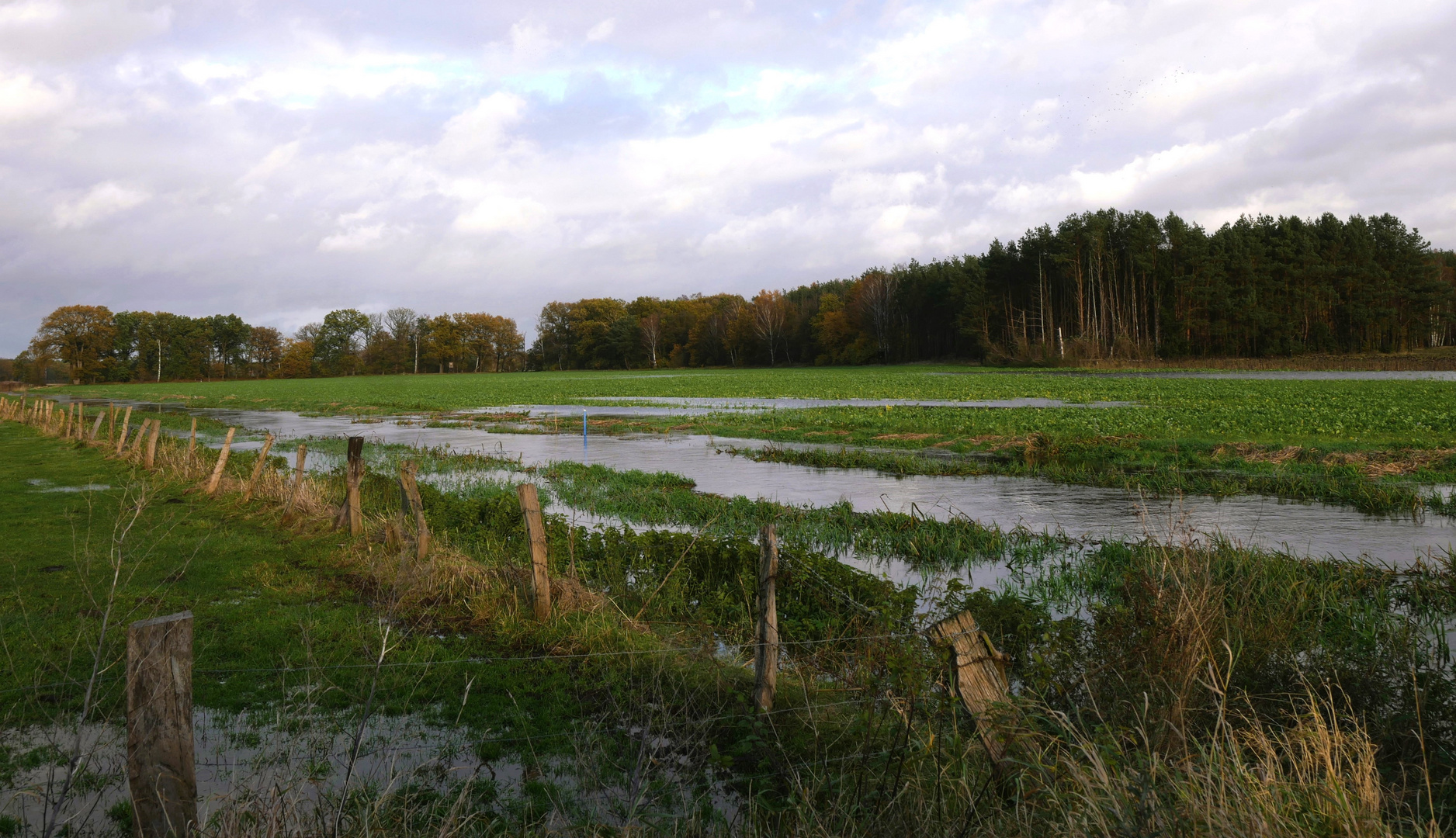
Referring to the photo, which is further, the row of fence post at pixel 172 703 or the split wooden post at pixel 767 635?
the split wooden post at pixel 767 635

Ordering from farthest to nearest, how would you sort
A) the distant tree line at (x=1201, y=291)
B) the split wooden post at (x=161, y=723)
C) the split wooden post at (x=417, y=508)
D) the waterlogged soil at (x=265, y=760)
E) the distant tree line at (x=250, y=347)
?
the distant tree line at (x=250, y=347) → the distant tree line at (x=1201, y=291) → the split wooden post at (x=417, y=508) → the waterlogged soil at (x=265, y=760) → the split wooden post at (x=161, y=723)

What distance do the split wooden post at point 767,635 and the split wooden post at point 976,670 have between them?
198cm

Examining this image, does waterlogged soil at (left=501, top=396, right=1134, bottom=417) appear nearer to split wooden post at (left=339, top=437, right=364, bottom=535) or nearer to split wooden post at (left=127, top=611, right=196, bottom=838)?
split wooden post at (left=339, top=437, right=364, bottom=535)

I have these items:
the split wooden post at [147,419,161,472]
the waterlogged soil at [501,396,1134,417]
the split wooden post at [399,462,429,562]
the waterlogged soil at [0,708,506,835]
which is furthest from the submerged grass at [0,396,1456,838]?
A: the waterlogged soil at [501,396,1134,417]

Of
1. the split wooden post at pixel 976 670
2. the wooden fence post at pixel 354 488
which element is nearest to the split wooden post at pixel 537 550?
the split wooden post at pixel 976 670

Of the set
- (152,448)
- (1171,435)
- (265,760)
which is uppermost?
(152,448)

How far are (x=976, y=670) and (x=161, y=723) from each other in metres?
3.94

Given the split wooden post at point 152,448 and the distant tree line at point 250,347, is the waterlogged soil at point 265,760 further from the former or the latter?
the distant tree line at point 250,347

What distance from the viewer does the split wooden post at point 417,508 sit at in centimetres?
1055

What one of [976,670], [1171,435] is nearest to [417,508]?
[976,670]

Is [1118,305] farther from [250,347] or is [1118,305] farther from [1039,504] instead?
[250,347]

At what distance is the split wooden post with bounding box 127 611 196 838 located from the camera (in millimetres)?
3750

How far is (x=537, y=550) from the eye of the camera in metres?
8.52

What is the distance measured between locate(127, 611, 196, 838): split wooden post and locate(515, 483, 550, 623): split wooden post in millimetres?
4516
